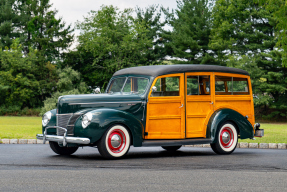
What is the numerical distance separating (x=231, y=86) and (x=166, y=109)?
8.08 ft

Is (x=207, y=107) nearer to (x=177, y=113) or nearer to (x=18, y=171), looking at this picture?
(x=177, y=113)

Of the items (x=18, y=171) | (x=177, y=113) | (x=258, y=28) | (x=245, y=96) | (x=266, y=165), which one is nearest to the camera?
(x=18, y=171)

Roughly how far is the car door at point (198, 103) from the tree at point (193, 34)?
119ft

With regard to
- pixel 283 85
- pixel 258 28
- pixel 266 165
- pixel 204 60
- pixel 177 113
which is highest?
pixel 258 28

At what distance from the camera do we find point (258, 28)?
44.0 metres

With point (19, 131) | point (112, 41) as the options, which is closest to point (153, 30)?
point (112, 41)

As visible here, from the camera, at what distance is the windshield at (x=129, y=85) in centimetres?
1098

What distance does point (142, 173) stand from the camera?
7.86m

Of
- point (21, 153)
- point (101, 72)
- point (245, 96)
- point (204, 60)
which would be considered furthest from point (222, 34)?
point (21, 153)

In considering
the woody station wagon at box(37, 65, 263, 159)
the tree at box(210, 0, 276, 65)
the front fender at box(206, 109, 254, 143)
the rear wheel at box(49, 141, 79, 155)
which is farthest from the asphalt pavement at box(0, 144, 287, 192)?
the tree at box(210, 0, 276, 65)

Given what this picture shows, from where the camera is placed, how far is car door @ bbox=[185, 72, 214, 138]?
1130 cm

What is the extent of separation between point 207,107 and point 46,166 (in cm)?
496

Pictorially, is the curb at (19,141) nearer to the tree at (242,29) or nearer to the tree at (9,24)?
the tree at (242,29)

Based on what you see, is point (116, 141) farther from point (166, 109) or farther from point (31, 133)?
point (31, 133)
